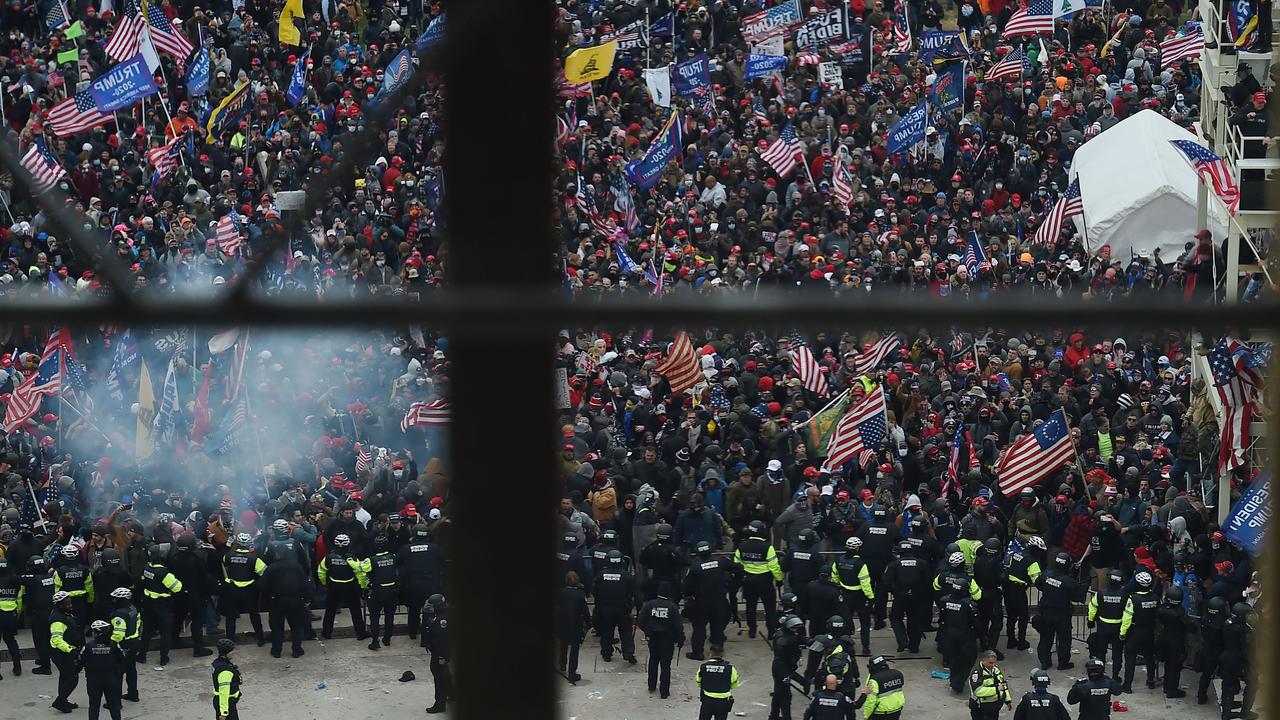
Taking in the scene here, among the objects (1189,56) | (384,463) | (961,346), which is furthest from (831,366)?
(1189,56)

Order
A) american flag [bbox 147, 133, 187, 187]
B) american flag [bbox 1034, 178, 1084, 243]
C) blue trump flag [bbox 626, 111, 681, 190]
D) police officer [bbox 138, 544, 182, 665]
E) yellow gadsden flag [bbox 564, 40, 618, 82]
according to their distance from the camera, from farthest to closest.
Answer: yellow gadsden flag [bbox 564, 40, 618, 82], blue trump flag [bbox 626, 111, 681, 190], american flag [bbox 147, 133, 187, 187], american flag [bbox 1034, 178, 1084, 243], police officer [bbox 138, 544, 182, 665]

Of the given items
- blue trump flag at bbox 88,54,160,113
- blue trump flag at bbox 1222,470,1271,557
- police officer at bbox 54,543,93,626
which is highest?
blue trump flag at bbox 88,54,160,113

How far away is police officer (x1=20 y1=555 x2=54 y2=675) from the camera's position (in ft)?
62.5

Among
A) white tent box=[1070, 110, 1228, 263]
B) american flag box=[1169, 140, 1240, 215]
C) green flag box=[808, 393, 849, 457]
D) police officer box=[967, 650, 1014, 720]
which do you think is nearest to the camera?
police officer box=[967, 650, 1014, 720]

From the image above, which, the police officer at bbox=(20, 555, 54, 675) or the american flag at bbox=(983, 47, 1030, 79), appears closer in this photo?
the police officer at bbox=(20, 555, 54, 675)

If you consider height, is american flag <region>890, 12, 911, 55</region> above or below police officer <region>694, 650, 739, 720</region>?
above

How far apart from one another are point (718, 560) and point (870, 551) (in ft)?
5.48

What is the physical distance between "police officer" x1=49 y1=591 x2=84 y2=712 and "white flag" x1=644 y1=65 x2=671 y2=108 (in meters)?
15.3

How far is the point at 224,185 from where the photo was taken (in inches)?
1150

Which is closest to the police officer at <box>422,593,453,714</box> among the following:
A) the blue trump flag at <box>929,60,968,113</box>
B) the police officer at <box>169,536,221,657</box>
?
the police officer at <box>169,536,221,657</box>

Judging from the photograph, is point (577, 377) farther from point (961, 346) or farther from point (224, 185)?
point (224, 185)

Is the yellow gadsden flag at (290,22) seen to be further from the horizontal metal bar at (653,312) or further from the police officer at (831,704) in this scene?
the horizontal metal bar at (653,312)

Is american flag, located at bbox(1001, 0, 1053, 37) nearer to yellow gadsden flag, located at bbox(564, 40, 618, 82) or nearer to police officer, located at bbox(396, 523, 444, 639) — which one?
yellow gadsden flag, located at bbox(564, 40, 618, 82)

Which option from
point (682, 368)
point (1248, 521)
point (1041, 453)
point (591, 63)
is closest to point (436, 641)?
point (682, 368)
